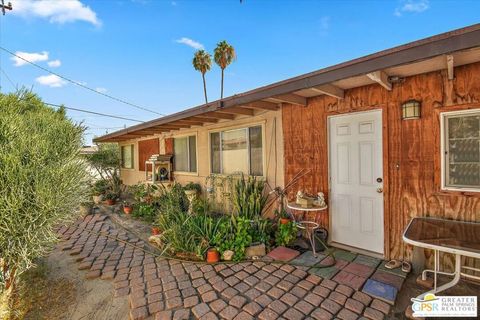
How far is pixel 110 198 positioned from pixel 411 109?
8.64 m

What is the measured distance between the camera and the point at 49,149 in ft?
7.91

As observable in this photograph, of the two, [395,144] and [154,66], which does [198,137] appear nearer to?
[395,144]

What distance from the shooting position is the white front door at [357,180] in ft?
10.3

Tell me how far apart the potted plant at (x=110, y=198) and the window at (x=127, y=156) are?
215 centimetres

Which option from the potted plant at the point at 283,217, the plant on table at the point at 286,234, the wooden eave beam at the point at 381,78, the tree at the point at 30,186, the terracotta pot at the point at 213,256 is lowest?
the terracotta pot at the point at 213,256

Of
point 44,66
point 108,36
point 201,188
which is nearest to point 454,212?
point 201,188

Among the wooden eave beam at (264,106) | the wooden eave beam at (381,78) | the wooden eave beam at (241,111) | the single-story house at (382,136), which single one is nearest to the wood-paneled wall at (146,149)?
the single-story house at (382,136)

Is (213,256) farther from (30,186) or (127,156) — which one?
(127,156)

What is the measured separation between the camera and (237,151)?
5145 millimetres

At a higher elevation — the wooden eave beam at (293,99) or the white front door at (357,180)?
the wooden eave beam at (293,99)

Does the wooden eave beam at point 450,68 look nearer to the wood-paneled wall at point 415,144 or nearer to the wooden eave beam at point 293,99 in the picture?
the wood-paneled wall at point 415,144

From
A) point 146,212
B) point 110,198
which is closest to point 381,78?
point 146,212

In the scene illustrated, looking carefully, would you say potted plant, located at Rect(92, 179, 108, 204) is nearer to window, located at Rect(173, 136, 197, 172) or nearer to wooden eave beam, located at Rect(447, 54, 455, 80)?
window, located at Rect(173, 136, 197, 172)

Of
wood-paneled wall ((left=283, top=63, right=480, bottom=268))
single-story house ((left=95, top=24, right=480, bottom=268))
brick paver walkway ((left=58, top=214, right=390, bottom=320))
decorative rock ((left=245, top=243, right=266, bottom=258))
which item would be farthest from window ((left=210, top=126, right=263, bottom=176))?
brick paver walkway ((left=58, top=214, right=390, bottom=320))
